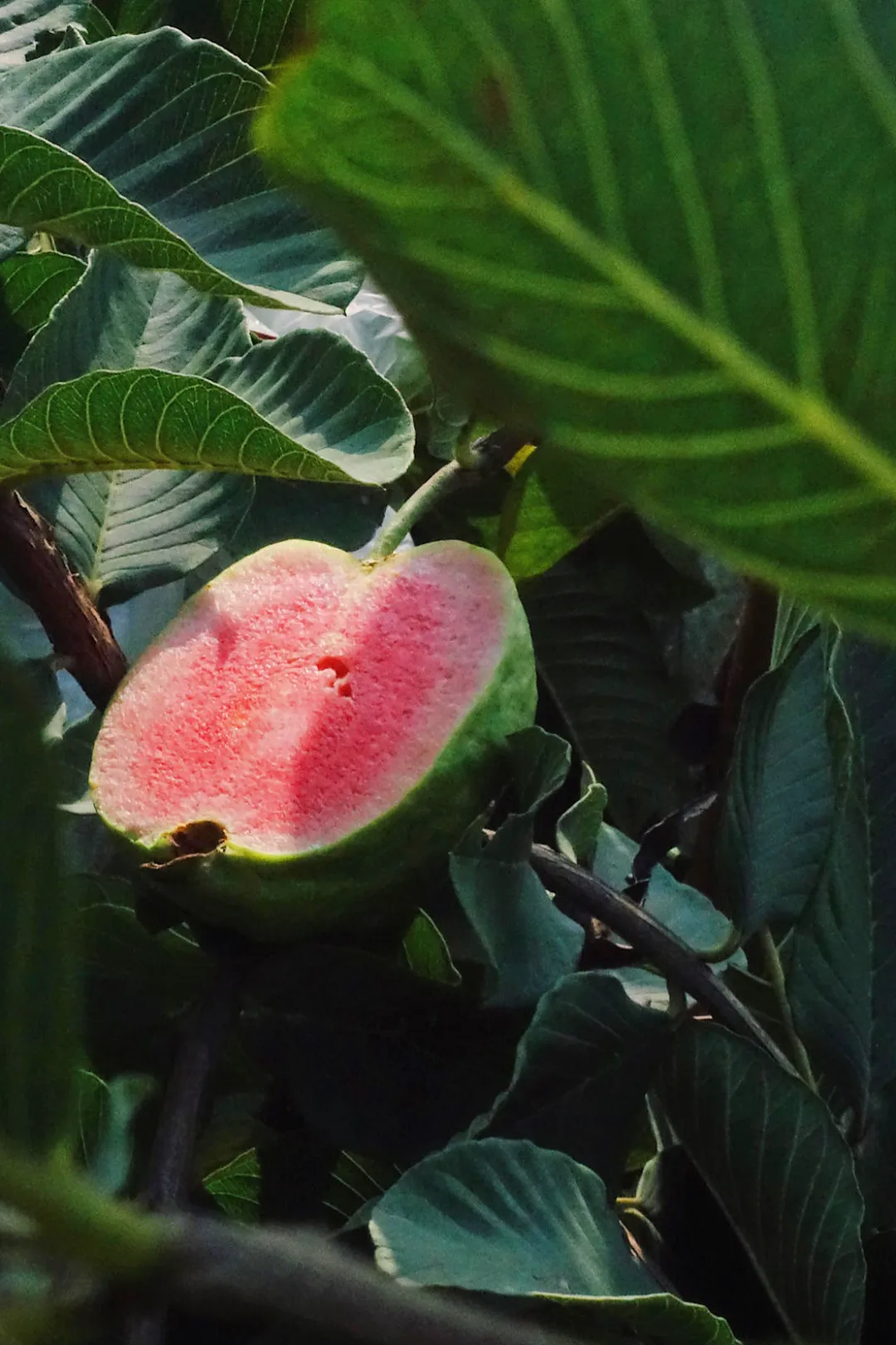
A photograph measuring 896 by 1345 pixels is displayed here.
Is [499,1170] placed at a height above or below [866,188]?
below

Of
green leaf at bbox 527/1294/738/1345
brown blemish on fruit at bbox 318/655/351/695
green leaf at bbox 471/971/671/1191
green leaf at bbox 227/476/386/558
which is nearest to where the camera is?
green leaf at bbox 527/1294/738/1345

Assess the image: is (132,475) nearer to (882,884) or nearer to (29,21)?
(29,21)

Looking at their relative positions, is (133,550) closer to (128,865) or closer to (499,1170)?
(128,865)

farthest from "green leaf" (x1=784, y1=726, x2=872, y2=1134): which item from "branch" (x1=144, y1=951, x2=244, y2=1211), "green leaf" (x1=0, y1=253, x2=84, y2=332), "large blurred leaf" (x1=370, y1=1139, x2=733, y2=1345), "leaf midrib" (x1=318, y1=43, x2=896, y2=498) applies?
"green leaf" (x1=0, y1=253, x2=84, y2=332)

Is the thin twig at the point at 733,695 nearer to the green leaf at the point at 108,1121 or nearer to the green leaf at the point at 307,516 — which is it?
the green leaf at the point at 307,516

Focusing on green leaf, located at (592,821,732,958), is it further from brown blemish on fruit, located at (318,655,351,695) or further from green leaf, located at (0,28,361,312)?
green leaf, located at (0,28,361,312)

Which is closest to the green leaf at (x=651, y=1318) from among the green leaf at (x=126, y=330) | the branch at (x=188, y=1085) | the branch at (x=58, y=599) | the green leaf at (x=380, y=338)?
the branch at (x=188, y=1085)

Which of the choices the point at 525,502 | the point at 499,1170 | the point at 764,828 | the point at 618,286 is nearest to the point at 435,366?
the point at 618,286
